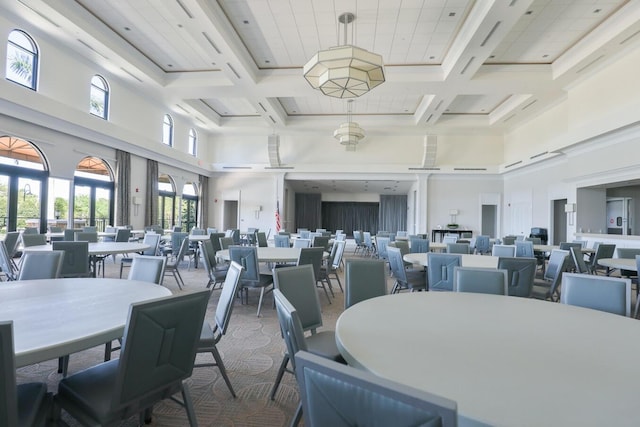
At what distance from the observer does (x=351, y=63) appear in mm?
5320

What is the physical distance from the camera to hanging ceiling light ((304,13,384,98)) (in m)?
5.32

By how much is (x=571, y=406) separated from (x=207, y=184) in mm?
16712

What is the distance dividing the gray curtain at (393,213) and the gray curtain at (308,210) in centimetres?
385

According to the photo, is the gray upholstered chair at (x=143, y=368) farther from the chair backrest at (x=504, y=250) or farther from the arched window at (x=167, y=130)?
the arched window at (x=167, y=130)

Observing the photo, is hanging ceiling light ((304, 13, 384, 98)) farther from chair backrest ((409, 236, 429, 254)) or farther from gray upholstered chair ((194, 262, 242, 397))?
gray upholstered chair ((194, 262, 242, 397))

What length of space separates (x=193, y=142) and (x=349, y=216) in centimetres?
1052

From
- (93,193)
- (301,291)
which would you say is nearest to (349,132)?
(93,193)

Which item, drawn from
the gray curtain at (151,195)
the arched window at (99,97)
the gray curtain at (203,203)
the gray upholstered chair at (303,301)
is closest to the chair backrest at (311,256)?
the gray upholstered chair at (303,301)

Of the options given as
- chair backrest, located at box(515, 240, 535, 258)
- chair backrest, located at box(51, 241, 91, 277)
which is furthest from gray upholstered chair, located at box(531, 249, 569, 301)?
chair backrest, located at box(51, 241, 91, 277)

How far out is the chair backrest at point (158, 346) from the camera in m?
1.43

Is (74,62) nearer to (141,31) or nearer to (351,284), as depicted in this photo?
(141,31)

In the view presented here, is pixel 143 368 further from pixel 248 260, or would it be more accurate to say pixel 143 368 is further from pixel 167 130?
pixel 167 130

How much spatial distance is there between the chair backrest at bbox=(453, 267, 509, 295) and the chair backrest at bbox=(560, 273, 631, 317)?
41 centimetres

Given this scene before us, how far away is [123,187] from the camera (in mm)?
10461
